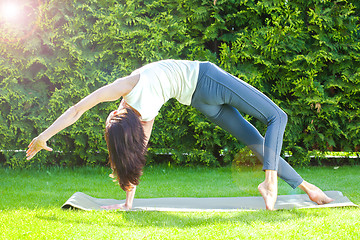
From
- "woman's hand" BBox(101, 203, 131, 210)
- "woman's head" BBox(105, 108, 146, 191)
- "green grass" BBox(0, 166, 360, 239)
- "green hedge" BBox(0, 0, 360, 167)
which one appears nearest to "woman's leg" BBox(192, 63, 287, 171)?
"green grass" BBox(0, 166, 360, 239)

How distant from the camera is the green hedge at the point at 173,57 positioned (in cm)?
514

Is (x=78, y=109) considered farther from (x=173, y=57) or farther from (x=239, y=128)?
(x=173, y=57)

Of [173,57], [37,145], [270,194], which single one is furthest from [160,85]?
[173,57]

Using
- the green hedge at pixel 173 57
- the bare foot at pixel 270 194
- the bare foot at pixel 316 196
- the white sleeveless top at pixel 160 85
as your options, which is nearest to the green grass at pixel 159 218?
the bare foot at pixel 270 194

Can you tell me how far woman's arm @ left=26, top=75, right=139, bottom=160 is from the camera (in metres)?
2.57

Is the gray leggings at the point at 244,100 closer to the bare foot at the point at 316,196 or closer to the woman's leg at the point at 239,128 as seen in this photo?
the woman's leg at the point at 239,128

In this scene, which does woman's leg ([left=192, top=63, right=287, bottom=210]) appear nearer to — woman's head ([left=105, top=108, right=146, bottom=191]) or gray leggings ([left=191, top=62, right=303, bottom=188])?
gray leggings ([left=191, top=62, right=303, bottom=188])

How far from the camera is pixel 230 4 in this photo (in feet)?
17.5

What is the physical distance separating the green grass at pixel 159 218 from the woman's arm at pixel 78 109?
50 centimetres

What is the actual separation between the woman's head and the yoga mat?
499 millimetres

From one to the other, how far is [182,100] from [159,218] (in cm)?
87

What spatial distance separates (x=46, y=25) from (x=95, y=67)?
2.63 feet

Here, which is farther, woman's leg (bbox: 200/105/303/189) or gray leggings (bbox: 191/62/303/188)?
woman's leg (bbox: 200/105/303/189)

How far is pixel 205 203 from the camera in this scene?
343 cm
